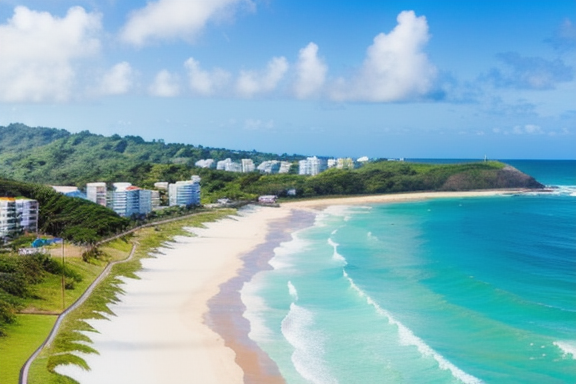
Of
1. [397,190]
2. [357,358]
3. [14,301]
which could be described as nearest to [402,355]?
[357,358]

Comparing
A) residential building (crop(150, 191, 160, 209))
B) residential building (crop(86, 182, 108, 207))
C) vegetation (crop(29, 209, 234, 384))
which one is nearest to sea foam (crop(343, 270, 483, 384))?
vegetation (crop(29, 209, 234, 384))

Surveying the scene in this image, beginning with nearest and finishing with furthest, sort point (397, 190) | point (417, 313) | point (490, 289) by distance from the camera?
point (417, 313), point (490, 289), point (397, 190)

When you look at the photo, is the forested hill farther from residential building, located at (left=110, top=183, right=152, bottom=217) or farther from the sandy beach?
the sandy beach

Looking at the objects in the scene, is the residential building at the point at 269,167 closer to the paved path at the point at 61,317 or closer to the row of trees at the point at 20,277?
the paved path at the point at 61,317

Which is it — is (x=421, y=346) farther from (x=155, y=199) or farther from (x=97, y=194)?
(x=155, y=199)

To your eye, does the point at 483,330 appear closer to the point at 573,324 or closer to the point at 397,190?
the point at 573,324

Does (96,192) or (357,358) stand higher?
(96,192)
